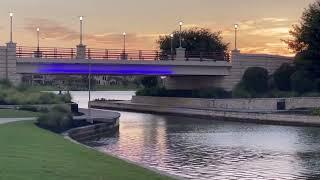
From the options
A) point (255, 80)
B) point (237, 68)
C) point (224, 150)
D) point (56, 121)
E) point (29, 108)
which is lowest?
point (224, 150)

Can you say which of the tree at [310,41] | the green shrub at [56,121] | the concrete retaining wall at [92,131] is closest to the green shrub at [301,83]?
the tree at [310,41]

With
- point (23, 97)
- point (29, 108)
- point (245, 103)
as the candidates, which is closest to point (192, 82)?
point (245, 103)

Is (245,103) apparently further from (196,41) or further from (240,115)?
(196,41)

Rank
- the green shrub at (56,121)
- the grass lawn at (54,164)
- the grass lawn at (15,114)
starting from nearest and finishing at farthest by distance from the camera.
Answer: the grass lawn at (54,164), the green shrub at (56,121), the grass lawn at (15,114)

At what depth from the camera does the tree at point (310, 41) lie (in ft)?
260

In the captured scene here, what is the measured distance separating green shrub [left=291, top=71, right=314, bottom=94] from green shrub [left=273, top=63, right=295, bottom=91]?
89.8 inches

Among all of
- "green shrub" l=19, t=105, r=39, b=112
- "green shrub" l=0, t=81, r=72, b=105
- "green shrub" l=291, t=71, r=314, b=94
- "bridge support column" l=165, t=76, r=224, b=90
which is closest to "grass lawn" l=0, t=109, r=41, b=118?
"green shrub" l=19, t=105, r=39, b=112

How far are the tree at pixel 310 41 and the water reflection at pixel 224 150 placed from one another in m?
23.8

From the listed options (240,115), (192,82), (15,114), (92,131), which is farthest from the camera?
(192,82)

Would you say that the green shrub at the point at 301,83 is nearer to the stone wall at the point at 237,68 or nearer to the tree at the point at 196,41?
the stone wall at the point at 237,68

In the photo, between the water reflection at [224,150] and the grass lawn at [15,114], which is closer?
the water reflection at [224,150]

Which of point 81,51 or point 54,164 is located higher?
point 81,51

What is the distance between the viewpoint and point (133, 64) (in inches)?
3071

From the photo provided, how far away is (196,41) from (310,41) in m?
48.1
